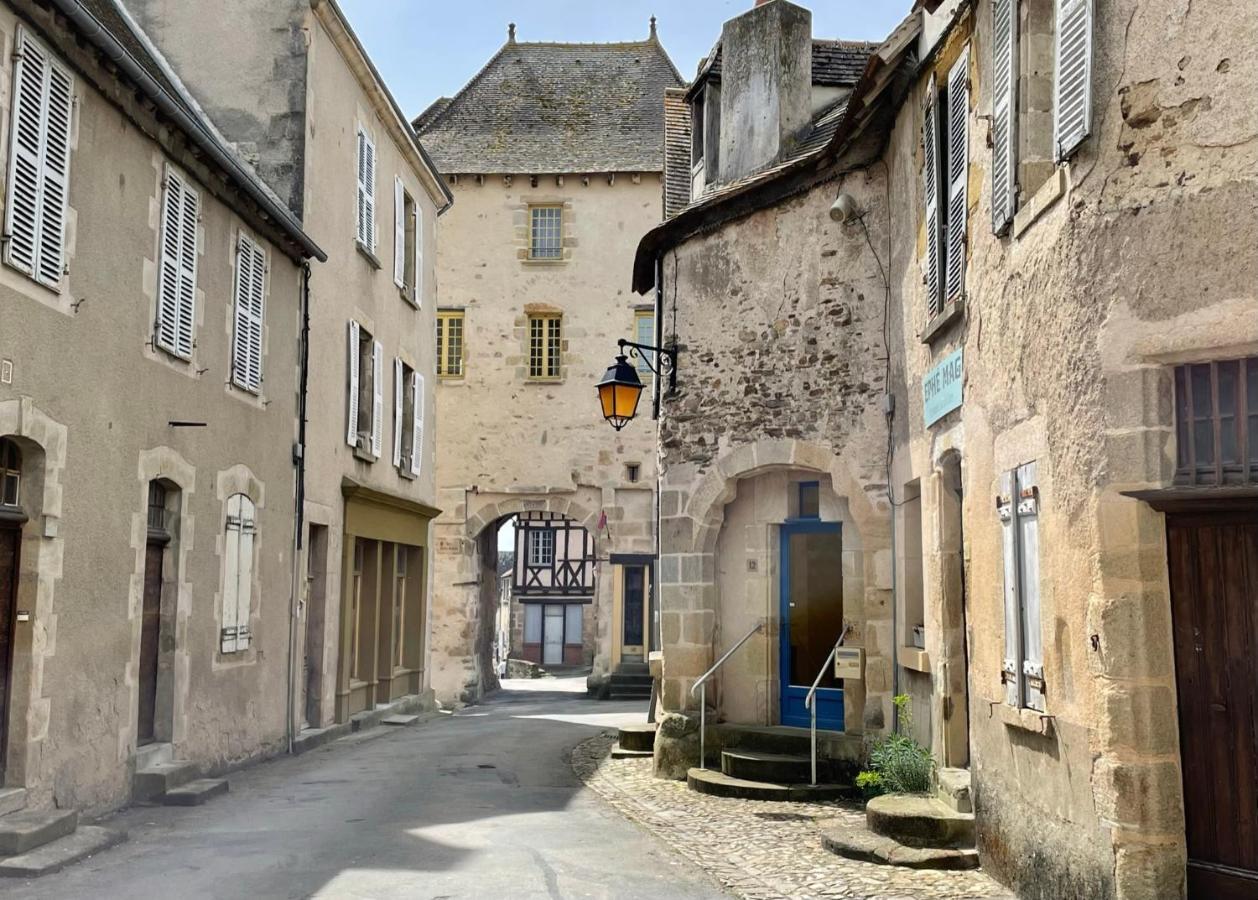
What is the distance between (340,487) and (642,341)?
33.4ft

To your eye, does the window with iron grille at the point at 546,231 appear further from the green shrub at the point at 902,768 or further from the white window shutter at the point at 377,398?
the green shrub at the point at 902,768

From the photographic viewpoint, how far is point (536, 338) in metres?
24.2

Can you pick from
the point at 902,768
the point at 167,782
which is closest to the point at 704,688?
the point at 902,768

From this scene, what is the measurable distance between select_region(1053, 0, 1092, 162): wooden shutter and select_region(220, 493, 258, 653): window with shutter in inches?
312

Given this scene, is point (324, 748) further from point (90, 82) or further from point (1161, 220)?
point (1161, 220)

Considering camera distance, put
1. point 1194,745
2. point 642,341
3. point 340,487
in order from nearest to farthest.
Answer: point 1194,745
point 340,487
point 642,341

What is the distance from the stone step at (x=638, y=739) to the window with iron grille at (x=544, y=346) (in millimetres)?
11611

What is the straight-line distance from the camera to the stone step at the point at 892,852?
7250 millimetres

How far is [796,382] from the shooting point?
35.9 ft

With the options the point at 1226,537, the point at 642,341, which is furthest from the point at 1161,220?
the point at 642,341

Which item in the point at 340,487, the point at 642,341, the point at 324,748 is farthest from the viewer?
the point at 642,341

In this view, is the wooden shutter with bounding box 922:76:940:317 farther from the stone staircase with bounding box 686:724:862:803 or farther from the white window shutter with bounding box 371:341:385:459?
the white window shutter with bounding box 371:341:385:459

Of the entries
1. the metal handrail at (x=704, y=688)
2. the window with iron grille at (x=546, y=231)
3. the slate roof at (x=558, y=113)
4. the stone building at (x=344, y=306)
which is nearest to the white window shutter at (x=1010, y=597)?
the metal handrail at (x=704, y=688)

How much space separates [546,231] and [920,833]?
60.5ft
